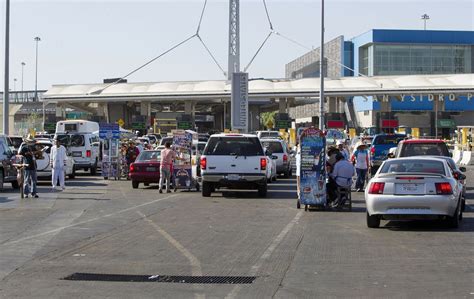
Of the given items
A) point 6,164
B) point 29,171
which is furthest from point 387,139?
point 29,171

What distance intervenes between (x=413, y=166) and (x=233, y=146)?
9785 millimetres

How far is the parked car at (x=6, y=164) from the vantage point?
2753 cm

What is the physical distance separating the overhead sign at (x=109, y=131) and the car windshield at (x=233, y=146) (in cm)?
1048

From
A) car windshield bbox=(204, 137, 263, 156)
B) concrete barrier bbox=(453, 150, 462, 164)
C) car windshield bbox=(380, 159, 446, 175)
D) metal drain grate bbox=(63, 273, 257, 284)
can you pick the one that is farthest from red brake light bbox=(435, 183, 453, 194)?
concrete barrier bbox=(453, 150, 462, 164)

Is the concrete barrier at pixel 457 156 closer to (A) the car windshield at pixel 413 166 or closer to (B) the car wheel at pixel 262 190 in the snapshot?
(B) the car wheel at pixel 262 190

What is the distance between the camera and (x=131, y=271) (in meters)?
11.5

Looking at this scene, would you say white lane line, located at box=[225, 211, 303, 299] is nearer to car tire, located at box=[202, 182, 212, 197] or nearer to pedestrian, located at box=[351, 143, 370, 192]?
car tire, located at box=[202, 182, 212, 197]

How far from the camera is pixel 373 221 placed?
16.6 metres

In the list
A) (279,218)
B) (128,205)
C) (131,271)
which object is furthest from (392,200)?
(128,205)

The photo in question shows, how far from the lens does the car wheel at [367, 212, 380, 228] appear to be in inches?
649

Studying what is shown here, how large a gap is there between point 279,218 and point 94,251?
21.3 ft

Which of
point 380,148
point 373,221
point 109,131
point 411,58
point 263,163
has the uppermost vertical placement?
point 411,58

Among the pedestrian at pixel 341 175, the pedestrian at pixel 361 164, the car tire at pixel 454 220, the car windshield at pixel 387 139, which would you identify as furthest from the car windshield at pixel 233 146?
the car windshield at pixel 387 139

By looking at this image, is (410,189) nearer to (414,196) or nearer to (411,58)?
(414,196)
